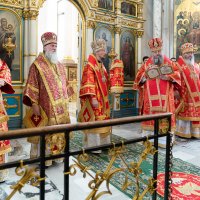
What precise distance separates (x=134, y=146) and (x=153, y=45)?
1.97 meters

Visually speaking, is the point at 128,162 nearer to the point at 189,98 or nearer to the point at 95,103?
the point at 95,103

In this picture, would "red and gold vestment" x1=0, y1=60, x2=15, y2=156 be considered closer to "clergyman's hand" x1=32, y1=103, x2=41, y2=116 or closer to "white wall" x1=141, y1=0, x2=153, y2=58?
"clergyman's hand" x1=32, y1=103, x2=41, y2=116

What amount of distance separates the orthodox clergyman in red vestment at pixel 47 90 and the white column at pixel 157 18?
6.01 meters

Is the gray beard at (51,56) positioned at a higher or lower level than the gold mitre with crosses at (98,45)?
lower

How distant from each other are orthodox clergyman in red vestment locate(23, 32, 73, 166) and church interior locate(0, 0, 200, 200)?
0.02 meters

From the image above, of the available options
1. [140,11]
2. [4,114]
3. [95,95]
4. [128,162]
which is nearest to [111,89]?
[95,95]

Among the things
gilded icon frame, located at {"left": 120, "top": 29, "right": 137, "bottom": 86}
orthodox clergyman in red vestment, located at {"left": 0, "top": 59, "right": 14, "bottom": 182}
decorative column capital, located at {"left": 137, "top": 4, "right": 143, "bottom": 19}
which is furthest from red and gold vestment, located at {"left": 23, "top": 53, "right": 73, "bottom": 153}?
decorative column capital, located at {"left": 137, "top": 4, "right": 143, "bottom": 19}

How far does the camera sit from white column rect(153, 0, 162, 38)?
9.02 meters

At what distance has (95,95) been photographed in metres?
4.46

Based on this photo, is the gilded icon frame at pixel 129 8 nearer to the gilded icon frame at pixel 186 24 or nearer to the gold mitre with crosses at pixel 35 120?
the gilded icon frame at pixel 186 24

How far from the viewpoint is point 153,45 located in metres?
5.08

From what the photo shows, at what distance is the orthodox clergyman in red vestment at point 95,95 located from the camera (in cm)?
445

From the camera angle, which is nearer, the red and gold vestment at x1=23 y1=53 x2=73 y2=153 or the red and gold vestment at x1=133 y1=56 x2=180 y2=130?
the red and gold vestment at x1=23 y1=53 x2=73 y2=153

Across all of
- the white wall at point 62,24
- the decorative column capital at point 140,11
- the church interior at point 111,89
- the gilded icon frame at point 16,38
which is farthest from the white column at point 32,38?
the white wall at point 62,24
